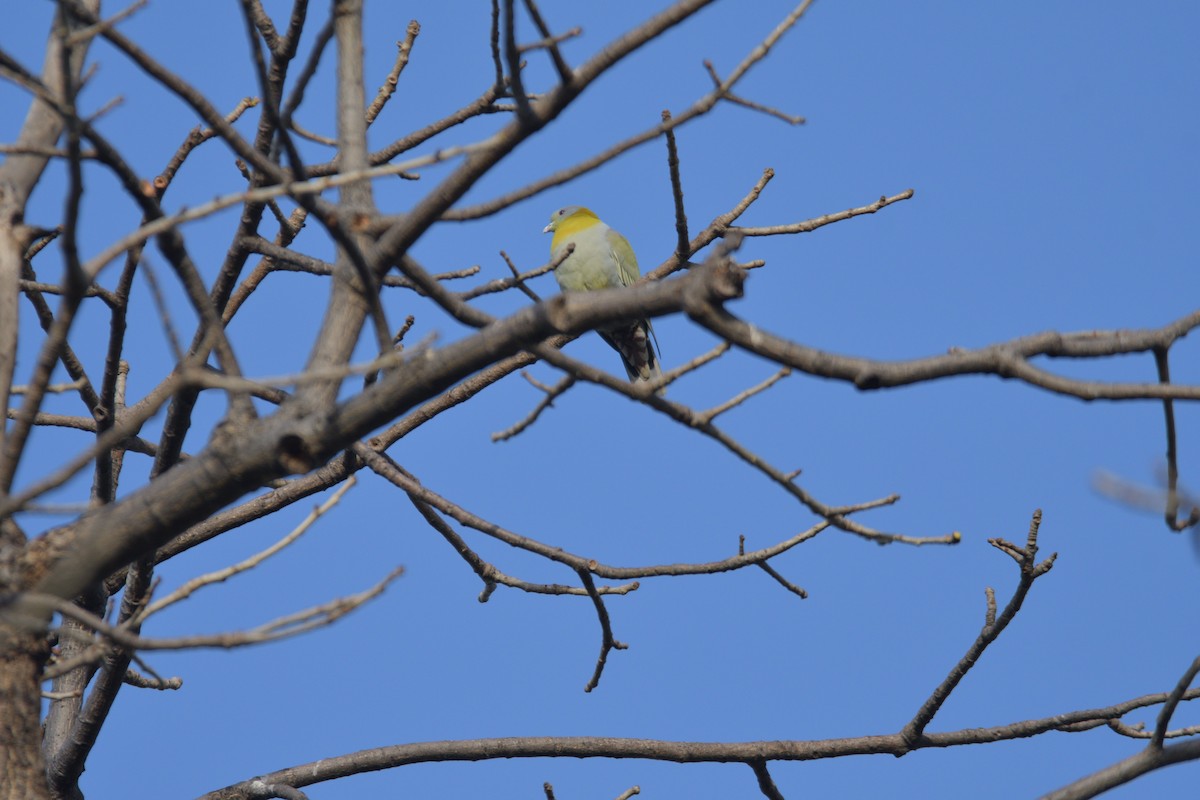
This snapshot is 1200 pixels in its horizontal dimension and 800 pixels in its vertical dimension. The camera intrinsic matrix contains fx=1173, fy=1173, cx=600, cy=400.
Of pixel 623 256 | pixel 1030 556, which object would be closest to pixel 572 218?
pixel 623 256

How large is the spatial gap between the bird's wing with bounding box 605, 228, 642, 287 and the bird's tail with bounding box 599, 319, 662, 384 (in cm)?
46

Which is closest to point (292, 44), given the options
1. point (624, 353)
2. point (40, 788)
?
point (40, 788)

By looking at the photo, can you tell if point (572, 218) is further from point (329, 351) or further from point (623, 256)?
point (329, 351)

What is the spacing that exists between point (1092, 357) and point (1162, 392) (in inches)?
6.2

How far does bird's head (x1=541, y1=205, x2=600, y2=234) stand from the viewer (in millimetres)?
8492

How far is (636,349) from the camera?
7.38 metres

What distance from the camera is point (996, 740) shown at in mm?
3461

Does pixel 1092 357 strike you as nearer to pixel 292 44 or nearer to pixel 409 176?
pixel 292 44

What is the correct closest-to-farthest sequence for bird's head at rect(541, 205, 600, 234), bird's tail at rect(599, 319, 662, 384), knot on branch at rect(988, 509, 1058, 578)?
1. knot on branch at rect(988, 509, 1058, 578)
2. bird's tail at rect(599, 319, 662, 384)
3. bird's head at rect(541, 205, 600, 234)

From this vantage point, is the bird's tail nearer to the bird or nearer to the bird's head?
the bird

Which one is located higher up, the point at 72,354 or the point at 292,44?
the point at 292,44

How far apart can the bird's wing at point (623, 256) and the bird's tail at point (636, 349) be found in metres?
0.46

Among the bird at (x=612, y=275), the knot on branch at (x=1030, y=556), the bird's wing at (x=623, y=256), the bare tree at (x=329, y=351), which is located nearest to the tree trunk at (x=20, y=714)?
the bare tree at (x=329, y=351)

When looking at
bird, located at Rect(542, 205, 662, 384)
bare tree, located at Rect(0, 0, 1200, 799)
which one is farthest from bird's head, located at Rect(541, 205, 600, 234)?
bare tree, located at Rect(0, 0, 1200, 799)
